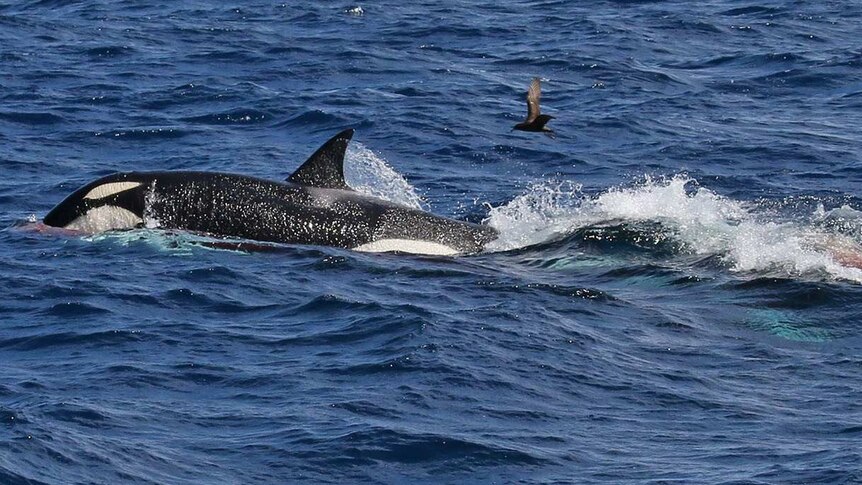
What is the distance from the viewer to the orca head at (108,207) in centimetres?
1936

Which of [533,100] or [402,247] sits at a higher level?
[533,100]

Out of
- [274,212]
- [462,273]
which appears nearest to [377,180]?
[274,212]

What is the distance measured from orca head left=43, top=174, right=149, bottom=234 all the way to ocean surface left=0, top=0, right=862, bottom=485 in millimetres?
284

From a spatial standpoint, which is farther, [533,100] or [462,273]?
[533,100]

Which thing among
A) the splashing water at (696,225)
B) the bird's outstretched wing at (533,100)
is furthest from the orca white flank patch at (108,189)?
the bird's outstretched wing at (533,100)

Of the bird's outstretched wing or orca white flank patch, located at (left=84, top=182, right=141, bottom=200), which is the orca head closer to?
orca white flank patch, located at (left=84, top=182, right=141, bottom=200)

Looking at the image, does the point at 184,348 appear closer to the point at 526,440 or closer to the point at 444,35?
the point at 526,440

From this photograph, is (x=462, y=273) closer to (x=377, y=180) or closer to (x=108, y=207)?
(x=108, y=207)

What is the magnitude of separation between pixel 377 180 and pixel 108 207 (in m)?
4.50

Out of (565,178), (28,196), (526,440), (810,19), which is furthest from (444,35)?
(526,440)

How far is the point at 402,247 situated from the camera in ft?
62.2

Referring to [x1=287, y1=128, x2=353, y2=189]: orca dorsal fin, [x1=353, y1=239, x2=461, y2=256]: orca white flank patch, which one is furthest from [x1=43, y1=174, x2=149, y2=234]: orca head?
[x1=353, y1=239, x2=461, y2=256]: orca white flank patch

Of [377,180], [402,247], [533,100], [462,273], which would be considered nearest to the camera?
[462,273]

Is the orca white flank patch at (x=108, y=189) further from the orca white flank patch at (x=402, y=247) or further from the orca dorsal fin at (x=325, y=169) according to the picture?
the orca white flank patch at (x=402, y=247)
